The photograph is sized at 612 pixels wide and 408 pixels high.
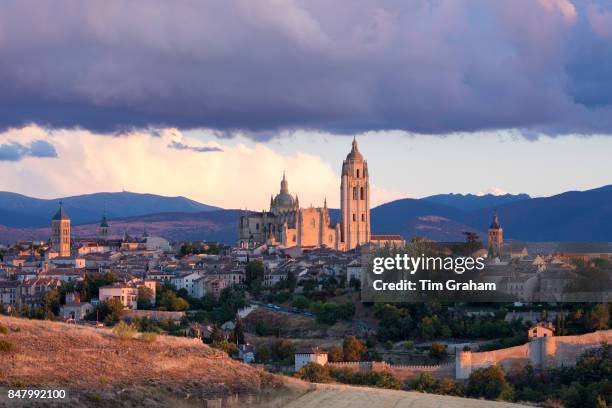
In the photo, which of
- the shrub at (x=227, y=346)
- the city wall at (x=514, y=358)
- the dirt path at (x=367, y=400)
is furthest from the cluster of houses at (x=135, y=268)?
the dirt path at (x=367, y=400)

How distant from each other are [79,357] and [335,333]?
31.5 m

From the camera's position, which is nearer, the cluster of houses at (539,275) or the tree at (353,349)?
the tree at (353,349)

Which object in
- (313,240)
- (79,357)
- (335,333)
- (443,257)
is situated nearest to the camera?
(79,357)

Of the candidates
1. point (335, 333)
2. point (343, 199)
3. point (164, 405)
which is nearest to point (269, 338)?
point (335, 333)

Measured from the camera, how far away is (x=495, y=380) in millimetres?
44188

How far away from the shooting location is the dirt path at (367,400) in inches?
1107

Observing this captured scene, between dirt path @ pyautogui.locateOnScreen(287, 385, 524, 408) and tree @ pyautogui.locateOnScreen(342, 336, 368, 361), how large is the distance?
16.2 m

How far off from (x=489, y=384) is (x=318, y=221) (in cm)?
6195

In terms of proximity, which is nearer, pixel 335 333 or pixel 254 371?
pixel 254 371

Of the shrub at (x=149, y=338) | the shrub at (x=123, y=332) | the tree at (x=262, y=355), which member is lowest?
the tree at (x=262, y=355)

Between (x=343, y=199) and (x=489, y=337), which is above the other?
(x=343, y=199)

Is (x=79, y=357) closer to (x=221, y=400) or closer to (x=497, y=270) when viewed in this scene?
(x=221, y=400)

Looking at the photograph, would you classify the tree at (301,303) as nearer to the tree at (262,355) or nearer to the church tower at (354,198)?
the tree at (262,355)

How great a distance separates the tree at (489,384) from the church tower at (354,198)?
2516 inches
